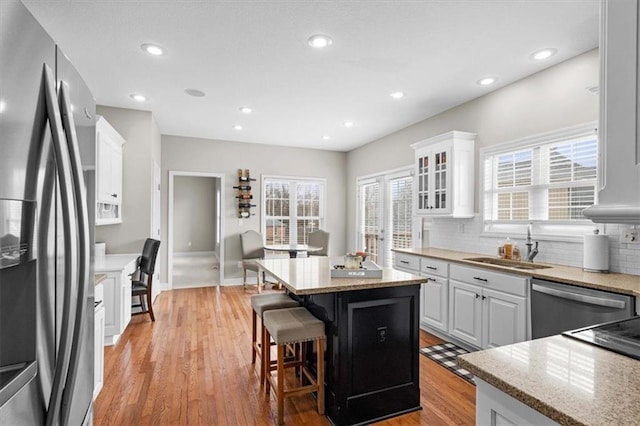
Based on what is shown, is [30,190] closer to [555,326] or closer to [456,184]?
[555,326]

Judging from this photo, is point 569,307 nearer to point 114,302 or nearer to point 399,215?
point 399,215

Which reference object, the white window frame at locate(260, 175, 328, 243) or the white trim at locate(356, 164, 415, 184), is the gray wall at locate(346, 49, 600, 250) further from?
the white window frame at locate(260, 175, 328, 243)

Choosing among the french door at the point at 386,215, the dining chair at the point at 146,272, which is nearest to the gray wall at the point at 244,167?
the french door at the point at 386,215

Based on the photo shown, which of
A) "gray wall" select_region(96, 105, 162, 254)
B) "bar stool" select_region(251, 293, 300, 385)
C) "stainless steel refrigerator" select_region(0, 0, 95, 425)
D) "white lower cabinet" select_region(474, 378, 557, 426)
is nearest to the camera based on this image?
"stainless steel refrigerator" select_region(0, 0, 95, 425)

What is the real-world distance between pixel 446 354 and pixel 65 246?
3.34m

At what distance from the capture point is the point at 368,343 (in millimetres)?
2242

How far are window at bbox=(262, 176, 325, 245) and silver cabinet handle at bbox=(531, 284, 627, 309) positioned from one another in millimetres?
4814

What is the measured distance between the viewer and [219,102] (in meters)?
4.21

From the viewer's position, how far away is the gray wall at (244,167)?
19.6ft

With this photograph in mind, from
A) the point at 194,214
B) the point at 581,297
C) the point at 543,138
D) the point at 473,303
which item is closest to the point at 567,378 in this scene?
the point at 581,297

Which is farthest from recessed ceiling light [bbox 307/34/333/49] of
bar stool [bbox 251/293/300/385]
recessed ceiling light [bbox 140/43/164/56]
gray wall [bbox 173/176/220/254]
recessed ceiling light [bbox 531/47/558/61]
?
gray wall [bbox 173/176/220/254]

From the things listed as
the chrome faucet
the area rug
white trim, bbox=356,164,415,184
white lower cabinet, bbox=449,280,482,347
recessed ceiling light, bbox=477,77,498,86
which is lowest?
the area rug

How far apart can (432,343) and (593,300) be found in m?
1.71

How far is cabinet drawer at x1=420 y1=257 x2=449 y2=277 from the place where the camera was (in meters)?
3.53
